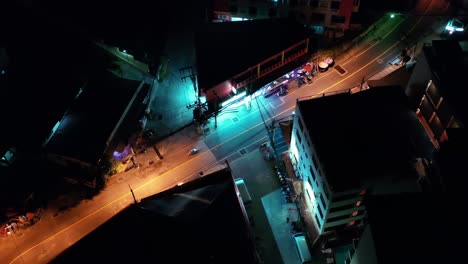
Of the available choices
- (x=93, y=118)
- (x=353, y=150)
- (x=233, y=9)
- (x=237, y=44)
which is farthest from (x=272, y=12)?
(x=93, y=118)

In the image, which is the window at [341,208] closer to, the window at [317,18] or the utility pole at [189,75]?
the utility pole at [189,75]

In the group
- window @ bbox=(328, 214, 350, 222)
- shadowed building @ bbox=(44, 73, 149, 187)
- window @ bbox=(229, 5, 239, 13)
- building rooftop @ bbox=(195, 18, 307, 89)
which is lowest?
window @ bbox=(328, 214, 350, 222)

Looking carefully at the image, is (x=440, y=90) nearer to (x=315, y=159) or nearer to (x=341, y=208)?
(x=315, y=159)

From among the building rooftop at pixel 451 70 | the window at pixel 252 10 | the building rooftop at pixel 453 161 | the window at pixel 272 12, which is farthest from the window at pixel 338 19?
the building rooftop at pixel 453 161

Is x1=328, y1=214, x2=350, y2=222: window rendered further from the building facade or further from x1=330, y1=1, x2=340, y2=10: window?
x1=330, y1=1, x2=340, y2=10: window

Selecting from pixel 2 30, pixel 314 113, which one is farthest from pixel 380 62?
pixel 2 30

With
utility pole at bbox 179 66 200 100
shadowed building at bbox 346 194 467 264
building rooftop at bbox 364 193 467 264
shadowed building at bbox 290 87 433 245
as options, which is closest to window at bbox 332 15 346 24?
shadowed building at bbox 290 87 433 245
